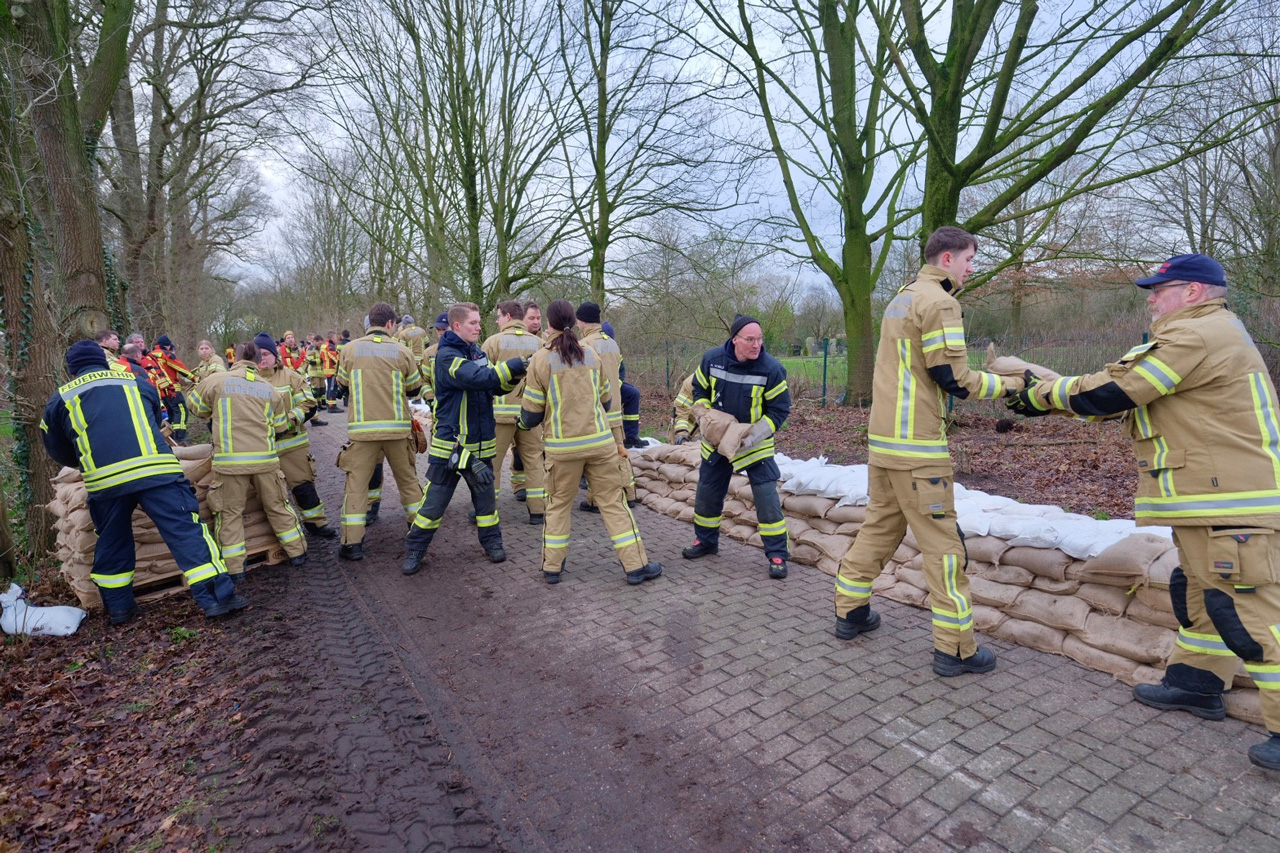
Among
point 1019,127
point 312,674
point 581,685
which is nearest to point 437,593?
point 312,674

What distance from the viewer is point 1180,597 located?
304 centimetres

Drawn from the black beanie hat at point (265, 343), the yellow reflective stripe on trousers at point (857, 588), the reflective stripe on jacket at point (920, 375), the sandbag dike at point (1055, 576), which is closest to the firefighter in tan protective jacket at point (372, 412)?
the black beanie hat at point (265, 343)

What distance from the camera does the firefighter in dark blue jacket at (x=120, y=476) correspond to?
4309mm

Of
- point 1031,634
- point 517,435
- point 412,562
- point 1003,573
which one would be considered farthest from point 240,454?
point 1031,634

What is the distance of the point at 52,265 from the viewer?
5617 millimetres

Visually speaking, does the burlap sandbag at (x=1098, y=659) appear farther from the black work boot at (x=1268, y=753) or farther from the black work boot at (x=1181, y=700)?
the black work boot at (x=1268, y=753)

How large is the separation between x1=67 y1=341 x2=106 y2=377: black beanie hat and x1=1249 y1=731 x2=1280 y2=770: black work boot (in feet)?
21.6

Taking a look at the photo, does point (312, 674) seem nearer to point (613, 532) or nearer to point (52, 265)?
point (613, 532)

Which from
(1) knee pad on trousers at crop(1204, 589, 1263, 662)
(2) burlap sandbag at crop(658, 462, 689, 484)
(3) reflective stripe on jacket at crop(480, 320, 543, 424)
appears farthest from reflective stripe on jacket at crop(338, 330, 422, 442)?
(1) knee pad on trousers at crop(1204, 589, 1263, 662)

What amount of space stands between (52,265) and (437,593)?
434 cm

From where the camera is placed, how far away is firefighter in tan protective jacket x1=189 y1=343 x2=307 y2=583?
17.0ft

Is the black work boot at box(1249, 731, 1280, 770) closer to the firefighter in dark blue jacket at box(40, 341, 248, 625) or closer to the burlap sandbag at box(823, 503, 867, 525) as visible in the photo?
the burlap sandbag at box(823, 503, 867, 525)

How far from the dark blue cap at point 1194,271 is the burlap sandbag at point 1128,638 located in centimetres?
172

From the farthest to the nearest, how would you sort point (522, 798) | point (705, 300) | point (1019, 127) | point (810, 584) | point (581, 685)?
point (705, 300) < point (1019, 127) < point (810, 584) < point (581, 685) < point (522, 798)
